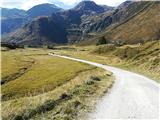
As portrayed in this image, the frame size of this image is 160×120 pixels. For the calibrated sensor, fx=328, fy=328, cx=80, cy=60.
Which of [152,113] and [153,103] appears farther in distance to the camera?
[153,103]

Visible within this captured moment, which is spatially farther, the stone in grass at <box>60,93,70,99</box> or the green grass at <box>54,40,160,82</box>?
the green grass at <box>54,40,160,82</box>

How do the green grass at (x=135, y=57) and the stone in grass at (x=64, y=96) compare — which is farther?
the green grass at (x=135, y=57)

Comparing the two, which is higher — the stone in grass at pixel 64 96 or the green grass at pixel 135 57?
the stone in grass at pixel 64 96

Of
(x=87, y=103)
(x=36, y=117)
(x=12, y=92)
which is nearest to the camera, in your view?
(x=36, y=117)

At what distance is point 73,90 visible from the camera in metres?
29.8

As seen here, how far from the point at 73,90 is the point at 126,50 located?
10070 cm

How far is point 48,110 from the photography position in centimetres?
2208

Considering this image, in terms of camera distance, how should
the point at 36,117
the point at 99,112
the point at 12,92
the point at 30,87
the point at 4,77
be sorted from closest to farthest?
the point at 36,117 < the point at 99,112 < the point at 12,92 < the point at 30,87 < the point at 4,77

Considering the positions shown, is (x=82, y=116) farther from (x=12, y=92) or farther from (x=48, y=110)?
(x=12, y=92)

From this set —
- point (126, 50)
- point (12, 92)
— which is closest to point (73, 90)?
point (12, 92)

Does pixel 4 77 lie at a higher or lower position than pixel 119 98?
lower

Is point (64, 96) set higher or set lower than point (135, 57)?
higher

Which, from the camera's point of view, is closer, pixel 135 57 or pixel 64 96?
pixel 64 96

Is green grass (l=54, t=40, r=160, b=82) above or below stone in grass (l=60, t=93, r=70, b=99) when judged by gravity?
below
